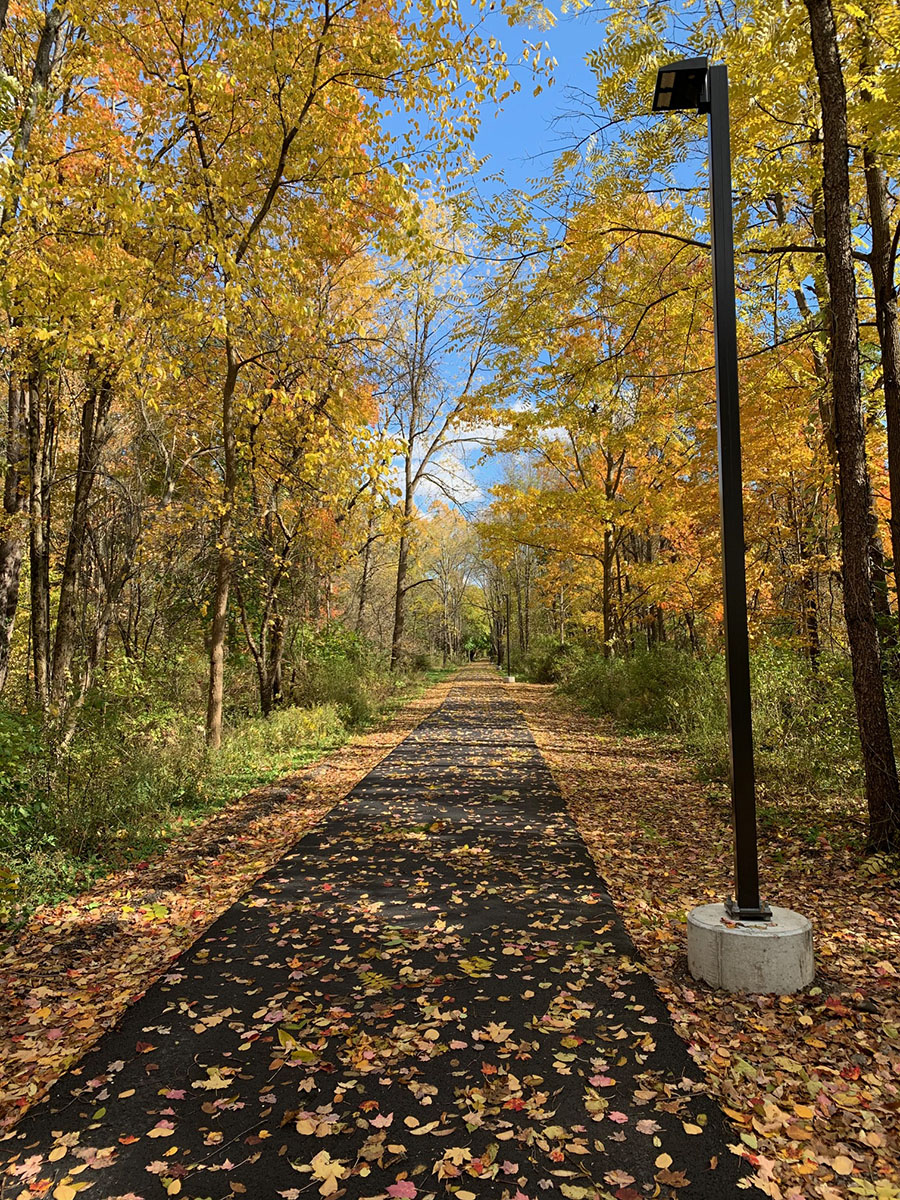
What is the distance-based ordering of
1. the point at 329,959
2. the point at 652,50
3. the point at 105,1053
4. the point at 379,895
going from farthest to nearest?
1. the point at 652,50
2. the point at 379,895
3. the point at 329,959
4. the point at 105,1053

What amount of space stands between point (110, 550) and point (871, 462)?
11.9 metres

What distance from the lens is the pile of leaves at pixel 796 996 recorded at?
2.39 meters

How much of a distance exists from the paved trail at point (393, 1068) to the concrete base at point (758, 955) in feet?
1.27

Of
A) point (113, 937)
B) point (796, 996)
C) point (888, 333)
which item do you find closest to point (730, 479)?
point (796, 996)

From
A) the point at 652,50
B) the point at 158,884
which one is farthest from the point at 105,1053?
the point at 652,50

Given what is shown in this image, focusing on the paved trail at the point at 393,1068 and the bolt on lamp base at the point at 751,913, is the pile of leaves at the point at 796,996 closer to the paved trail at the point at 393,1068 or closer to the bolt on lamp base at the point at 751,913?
the paved trail at the point at 393,1068

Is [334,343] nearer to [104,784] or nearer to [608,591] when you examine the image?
[104,784]

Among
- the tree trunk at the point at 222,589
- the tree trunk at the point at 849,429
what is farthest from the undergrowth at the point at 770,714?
the tree trunk at the point at 222,589

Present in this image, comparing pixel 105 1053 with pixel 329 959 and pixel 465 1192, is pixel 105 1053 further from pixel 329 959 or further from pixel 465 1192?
pixel 465 1192

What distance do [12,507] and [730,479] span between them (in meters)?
8.98

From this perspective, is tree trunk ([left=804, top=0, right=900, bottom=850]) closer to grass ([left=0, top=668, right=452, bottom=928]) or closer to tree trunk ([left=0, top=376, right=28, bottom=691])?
grass ([left=0, top=668, right=452, bottom=928])

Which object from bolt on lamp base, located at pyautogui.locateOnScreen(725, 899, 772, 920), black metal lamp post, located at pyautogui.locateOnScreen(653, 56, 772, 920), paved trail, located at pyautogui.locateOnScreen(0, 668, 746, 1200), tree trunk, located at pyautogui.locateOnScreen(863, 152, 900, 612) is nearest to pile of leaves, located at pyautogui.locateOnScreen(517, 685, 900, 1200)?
paved trail, located at pyautogui.locateOnScreen(0, 668, 746, 1200)

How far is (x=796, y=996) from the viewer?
3381 millimetres

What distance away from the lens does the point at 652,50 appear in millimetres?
5508
